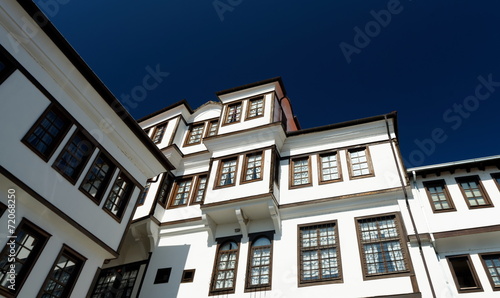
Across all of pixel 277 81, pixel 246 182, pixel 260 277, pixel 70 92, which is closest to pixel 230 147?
pixel 246 182

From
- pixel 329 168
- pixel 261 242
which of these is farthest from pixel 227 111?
pixel 261 242

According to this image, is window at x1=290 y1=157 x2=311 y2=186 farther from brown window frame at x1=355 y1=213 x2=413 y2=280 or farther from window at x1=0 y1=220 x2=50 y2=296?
window at x1=0 y1=220 x2=50 y2=296

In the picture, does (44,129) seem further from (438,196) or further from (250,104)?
(438,196)

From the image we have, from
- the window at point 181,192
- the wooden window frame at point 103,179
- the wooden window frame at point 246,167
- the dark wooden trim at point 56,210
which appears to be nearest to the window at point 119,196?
the wooden window frame at point 103,179

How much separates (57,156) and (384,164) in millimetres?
12225

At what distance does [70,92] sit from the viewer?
12.0 m

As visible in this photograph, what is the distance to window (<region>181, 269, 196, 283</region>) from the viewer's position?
14352mm

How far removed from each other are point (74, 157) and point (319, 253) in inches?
366

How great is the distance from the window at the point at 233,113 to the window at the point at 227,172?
8.74 ft

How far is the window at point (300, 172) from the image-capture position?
1557cm

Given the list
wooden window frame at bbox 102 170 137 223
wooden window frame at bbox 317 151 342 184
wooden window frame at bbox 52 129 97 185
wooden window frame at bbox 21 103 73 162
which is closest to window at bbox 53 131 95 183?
wooden window frame at bbox 52 129 97 185

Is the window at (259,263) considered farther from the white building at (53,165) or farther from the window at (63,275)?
the window at (63,275)

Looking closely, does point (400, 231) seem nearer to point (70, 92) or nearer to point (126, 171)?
point (126, 171)

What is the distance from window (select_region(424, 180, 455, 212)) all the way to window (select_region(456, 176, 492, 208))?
559 millimetres
